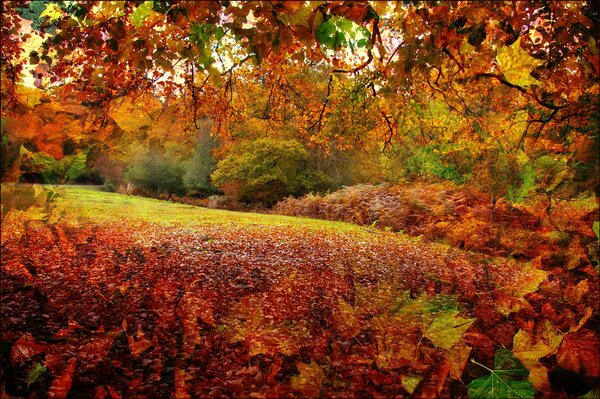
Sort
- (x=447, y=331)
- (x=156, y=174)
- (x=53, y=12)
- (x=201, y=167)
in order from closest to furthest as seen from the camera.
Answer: (x=447, y=331) < (x=53, y=12) < (x=201, y=167) < (x=156, y=174)

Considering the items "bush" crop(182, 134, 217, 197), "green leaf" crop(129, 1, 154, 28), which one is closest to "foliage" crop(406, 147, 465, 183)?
"bush" crop(182, 134, 217, 197)

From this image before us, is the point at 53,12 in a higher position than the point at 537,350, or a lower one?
higher

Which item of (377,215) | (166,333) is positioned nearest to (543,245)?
(377,215)

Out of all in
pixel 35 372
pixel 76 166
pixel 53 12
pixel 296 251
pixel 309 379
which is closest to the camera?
pixel 35 372

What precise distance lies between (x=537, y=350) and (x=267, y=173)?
14750 millimetres

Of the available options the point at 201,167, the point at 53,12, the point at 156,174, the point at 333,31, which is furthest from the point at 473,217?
the point at 156,174

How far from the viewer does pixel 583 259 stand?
266 inches

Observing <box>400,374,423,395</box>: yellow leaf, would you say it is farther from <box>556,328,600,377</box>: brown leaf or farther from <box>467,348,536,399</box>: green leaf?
<box>556,328,600,377</box>: brown leaf

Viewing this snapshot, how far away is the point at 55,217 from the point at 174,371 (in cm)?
717

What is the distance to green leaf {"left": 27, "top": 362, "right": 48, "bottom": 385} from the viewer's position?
2555 millimetres

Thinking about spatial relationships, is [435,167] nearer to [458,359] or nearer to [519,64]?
[519,64]

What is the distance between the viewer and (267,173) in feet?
57.1

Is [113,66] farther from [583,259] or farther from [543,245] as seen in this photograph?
[543,245]

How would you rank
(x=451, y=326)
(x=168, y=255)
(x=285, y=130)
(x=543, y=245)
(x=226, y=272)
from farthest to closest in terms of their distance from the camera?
(x=285, y=130) < (x=543, y=245) < (x=168, y=255) < (x=226, y=272) < (x=451, y=326)
